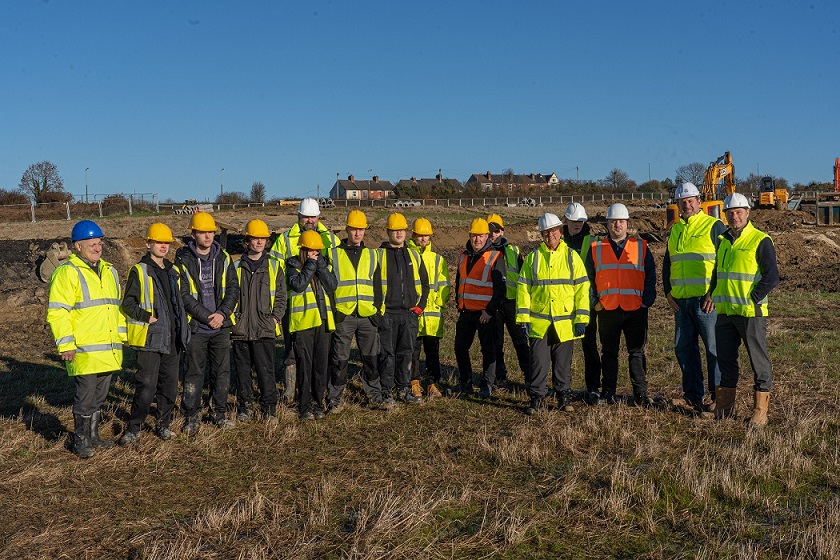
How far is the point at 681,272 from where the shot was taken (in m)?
7.54

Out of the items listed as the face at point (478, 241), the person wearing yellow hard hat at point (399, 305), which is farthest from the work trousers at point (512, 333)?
the person wearing yellow hard hat at point (399, 305)

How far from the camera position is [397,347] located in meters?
8.48

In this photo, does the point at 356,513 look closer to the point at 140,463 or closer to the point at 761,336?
the point at 140,463

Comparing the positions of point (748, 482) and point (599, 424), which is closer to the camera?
point (748, 482)

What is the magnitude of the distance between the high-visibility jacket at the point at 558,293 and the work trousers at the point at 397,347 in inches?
52.1

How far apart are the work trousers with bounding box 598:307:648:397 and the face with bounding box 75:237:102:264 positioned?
16.5ft

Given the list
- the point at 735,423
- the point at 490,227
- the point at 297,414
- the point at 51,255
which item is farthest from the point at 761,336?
the point at 51,255

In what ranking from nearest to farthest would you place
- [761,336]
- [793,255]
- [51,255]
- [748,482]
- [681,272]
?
[748,482], [761,336], [681,272], [51,255], [793,255]

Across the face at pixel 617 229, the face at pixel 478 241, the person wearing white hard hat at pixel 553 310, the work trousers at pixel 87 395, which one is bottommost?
the work trousers at pixel 87 395

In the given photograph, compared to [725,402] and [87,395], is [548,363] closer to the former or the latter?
[725,402]

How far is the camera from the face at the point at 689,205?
7566 millimetres

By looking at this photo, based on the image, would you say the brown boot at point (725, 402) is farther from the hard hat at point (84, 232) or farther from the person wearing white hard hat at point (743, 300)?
the hard hat at point (84, 232)

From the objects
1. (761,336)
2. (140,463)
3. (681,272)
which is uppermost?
(681,272)

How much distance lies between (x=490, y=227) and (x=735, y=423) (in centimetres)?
393
